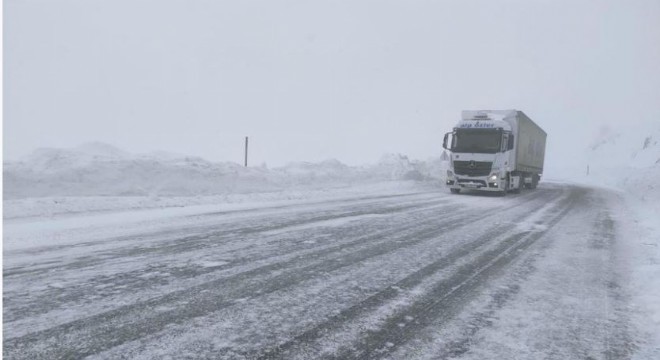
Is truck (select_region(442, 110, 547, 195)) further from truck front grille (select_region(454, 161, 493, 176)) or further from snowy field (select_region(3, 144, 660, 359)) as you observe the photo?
snowy field (select_region(3, 144, 660, 359))

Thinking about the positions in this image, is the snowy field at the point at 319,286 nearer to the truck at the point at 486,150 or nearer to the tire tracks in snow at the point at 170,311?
the tire tracks in snow at the point at 170,311

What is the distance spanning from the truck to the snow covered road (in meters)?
10.7

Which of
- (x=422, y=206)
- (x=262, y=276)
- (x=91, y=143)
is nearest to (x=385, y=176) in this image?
(x=422, y=206)

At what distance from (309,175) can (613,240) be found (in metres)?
14.5

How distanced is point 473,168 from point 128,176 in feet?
45.3

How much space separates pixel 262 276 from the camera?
4797 mm

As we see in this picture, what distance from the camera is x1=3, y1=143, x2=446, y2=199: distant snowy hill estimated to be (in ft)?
40.1

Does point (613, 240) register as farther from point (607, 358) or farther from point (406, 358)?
point (406, 358)

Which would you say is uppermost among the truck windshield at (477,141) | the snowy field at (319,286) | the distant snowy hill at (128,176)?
the truck windshield at (477,141)

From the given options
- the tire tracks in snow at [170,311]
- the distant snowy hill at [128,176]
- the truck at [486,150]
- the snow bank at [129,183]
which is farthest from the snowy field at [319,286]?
the truck at [486,150]

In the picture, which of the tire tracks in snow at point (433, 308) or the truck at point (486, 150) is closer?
the tire tracks in snow at point (433, 308)

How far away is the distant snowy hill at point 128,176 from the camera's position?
40.1 ft

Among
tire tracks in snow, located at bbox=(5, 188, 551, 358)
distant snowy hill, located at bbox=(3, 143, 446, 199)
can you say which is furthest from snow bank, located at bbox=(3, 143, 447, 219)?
tire tracks in snow, located at bbox=(5, 188, 551, 358)

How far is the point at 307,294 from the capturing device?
4242mm
